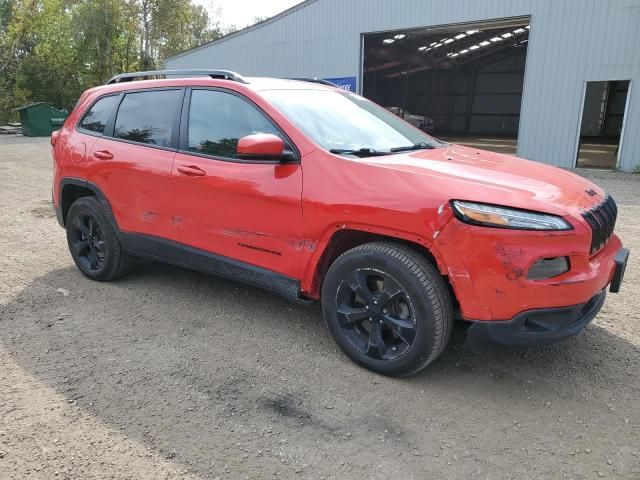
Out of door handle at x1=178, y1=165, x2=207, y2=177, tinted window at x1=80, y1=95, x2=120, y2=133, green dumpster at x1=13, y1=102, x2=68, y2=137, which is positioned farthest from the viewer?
green dumpster at x1=13, y1=102, x2=68, y2=137

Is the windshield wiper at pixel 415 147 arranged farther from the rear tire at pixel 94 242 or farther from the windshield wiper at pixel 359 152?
the rear tire at pixel 94 242

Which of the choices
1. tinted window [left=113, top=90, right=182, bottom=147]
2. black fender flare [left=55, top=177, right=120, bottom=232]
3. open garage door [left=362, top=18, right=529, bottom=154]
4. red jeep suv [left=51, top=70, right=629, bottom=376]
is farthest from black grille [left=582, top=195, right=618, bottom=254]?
open garage door [left=362, top=18, right=529, bottom=154]

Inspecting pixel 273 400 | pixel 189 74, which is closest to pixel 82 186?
pixel 189 74

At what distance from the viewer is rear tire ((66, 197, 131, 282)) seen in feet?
14.2

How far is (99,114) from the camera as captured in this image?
4.45 metres

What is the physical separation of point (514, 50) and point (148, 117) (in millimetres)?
28713

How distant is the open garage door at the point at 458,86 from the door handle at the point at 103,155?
2174 cm

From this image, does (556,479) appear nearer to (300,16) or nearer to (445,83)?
(300,16)

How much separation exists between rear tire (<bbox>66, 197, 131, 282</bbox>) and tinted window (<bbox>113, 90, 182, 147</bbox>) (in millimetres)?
732

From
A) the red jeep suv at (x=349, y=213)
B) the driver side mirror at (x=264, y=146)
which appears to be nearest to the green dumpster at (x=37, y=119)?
the red jeep suv at (x=349, y=213)

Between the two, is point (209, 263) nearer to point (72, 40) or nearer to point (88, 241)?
point (88, 241)

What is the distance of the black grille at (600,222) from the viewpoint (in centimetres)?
264

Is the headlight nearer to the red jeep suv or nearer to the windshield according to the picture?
the red jeep suv

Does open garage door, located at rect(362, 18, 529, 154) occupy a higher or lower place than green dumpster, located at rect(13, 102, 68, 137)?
higher
